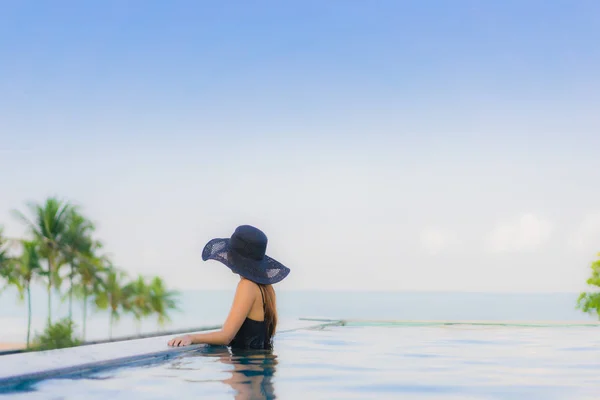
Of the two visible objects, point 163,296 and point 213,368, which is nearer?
point 213,368

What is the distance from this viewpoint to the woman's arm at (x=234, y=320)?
5.37 m

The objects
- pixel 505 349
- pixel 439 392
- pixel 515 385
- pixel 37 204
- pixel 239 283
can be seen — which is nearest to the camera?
pixel 439 392

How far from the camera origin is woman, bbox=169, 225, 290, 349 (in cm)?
539

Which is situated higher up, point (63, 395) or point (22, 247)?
point (22, 247)

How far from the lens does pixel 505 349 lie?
6812 millimetres

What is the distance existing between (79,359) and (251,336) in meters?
1.32

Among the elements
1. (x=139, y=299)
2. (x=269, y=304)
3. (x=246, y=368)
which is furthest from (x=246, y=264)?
(x=139, y=299)

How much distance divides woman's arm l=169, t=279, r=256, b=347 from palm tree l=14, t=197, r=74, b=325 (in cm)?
3694

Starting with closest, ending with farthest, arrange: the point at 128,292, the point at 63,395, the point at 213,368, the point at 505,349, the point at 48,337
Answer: the point at 63,395
the point at 213,368
the point at 505,349
the point at 48,337
the point at 128,292

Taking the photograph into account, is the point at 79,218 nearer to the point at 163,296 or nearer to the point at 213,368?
the point at 163,296

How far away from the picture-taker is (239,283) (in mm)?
5367

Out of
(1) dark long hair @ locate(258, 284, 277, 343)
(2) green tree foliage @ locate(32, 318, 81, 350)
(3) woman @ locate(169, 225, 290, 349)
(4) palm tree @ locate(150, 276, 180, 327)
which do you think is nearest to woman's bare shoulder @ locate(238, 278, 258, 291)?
(3) woman @ locate(169, 225, 290, 349)

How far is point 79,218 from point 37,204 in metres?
2.24

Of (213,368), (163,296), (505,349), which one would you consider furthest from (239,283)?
(163,296)
